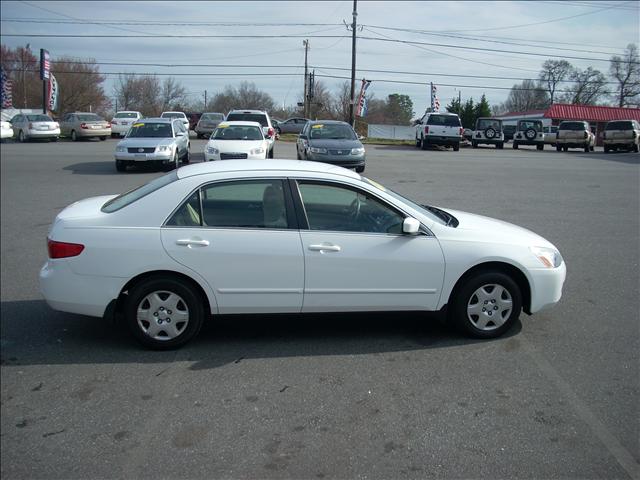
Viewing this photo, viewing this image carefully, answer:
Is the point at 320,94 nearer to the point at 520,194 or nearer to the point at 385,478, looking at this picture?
the point at 520,194

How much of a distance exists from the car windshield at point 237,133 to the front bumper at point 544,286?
13239mm

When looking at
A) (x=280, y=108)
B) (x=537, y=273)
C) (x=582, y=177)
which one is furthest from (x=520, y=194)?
(x=280, y=108)

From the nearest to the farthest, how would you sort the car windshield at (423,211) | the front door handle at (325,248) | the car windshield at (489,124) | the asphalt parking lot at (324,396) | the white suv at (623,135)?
the asphalt parking lot at (324,396) → the front door handle at (325,248) → the car windshield at (423,211) → the white suv at (623,135) → the car windshield at (489,124)

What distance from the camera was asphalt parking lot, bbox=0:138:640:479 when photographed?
3205mm

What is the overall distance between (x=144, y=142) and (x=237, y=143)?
9.70 ft

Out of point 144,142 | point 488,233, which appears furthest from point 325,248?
point 144,142

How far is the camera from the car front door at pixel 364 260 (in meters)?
4.67

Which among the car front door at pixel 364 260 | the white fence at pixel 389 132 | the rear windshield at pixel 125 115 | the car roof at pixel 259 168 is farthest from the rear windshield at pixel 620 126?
the car front door at pixel 364 260

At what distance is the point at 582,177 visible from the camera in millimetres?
18703

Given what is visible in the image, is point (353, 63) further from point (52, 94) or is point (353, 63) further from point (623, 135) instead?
point (52, 94)

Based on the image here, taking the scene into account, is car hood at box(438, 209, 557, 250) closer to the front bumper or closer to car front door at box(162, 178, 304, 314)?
the front bumper

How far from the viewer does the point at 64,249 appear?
4.51m

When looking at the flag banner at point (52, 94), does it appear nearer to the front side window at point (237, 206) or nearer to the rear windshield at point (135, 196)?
the rear windshield at point (135, 196)

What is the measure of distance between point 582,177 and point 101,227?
17479 mm
